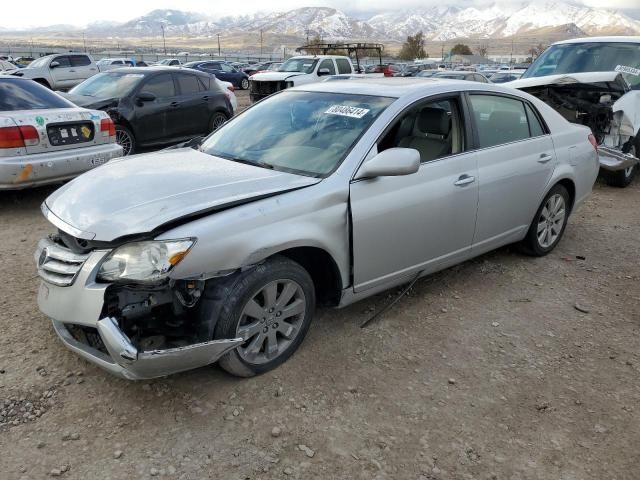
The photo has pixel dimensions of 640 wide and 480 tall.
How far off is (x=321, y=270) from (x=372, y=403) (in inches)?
34.0

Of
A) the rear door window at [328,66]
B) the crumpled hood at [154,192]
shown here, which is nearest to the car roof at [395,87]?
the crumpled hood at [154,192]

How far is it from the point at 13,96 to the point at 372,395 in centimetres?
518

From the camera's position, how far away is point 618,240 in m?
5.70

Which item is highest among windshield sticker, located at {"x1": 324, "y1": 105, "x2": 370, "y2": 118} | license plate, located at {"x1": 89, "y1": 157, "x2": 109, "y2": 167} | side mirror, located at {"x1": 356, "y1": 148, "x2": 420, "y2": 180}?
windshield sticker, located at {"x1": 324, "y1": 105, "x2": 370, "y2": 118}

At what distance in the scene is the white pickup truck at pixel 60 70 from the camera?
1962 cm

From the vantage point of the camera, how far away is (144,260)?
2670 mm

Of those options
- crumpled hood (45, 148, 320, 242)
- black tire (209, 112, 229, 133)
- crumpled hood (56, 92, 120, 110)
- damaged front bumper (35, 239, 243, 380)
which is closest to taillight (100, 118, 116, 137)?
crumpled hood (56, 92, 120, 110)

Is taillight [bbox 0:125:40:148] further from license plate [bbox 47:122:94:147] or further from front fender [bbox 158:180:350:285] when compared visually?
front fender [bbox 158:180:350:285]

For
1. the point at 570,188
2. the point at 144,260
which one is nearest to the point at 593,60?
the point at 570,188

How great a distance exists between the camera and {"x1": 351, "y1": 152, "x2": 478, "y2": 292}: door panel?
337 cm

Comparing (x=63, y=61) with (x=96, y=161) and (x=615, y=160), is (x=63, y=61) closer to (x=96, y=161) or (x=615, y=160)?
(x=96, y=161)

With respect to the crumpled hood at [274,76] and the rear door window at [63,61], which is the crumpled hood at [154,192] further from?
the rear door window at [63,61]

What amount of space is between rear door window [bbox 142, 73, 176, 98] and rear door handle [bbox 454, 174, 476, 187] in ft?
21.4

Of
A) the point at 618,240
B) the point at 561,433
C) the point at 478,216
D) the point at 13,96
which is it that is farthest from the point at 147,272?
the point at 618,240
